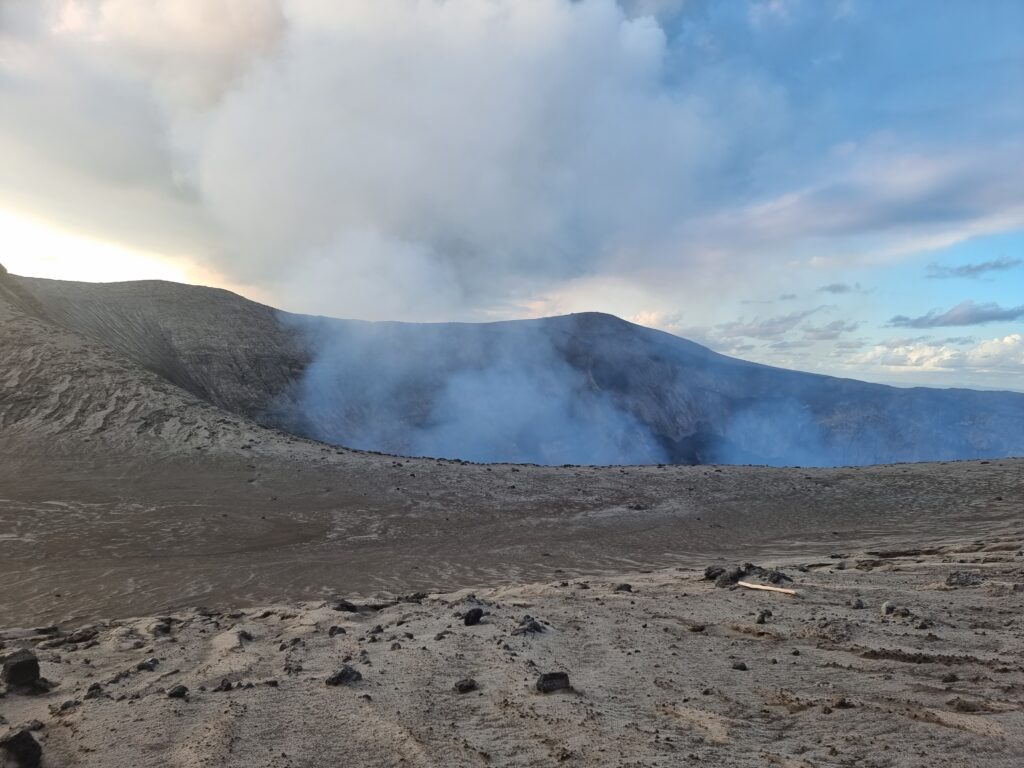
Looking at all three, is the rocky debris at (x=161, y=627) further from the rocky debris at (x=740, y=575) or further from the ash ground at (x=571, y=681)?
the rocky debris at (x=740, y=575)

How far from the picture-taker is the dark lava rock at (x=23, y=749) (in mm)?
3051

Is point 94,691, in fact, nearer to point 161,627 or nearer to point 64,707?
point 64,707

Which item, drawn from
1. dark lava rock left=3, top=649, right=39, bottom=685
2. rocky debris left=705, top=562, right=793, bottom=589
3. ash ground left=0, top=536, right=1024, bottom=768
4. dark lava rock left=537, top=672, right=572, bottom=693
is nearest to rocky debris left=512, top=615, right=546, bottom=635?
ash ground left=0, top=536, right=1024, bottom=768

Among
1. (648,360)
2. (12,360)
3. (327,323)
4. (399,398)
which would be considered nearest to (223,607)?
(12,360)

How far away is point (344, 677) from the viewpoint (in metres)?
4.31

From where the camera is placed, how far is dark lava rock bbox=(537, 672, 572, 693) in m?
4.03

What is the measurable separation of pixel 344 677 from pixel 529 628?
1922 mm

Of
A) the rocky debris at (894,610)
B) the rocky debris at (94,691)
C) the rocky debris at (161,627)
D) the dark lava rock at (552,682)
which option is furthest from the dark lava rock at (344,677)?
the rocky debris at (894,610)

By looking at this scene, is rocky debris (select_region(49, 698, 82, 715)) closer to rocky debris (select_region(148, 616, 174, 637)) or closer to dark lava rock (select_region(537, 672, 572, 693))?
rocky debris (select_region(148, 616, 174, 637))

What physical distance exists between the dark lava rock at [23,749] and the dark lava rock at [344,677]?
164 cm

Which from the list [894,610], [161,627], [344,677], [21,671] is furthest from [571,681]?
[161,627]

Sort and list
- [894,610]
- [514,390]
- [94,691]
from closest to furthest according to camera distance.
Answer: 1. [94,691]
2. [894,610]
3. [514,390]

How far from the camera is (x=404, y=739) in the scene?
332cm

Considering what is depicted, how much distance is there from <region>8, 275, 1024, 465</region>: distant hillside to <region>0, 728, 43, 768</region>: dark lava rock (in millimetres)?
23058
